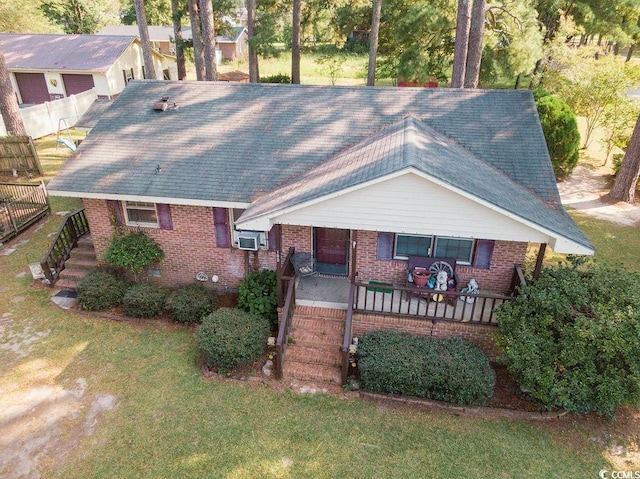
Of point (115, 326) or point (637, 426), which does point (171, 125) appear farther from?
point (637, 426)

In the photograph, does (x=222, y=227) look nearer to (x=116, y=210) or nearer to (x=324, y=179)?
(x=116, y=210)

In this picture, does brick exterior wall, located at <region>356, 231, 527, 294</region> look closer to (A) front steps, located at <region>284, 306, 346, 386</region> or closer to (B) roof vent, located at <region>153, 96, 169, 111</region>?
(A) front steps, located at <region>284, 306, 346, 386</region>

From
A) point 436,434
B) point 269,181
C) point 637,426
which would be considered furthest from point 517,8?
point 436,434

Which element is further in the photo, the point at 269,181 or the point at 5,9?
the point at 5,9

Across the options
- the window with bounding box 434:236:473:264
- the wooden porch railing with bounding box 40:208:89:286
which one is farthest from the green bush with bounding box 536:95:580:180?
the wooden porch railing with bounding box 40:208:89:286

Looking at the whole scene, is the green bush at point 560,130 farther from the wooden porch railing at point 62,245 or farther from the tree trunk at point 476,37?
the wooden porch railing at point 62,245
